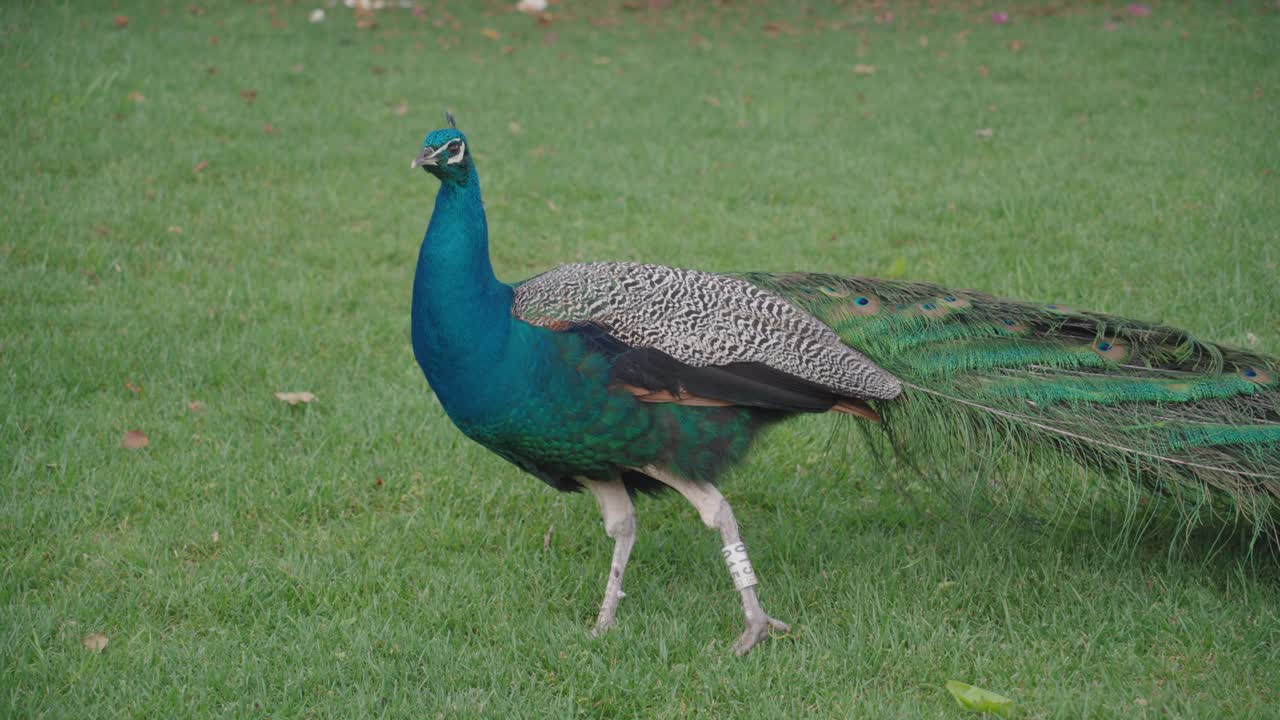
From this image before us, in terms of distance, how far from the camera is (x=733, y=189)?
764 cm

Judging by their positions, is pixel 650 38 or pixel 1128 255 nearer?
pixel 1128 255

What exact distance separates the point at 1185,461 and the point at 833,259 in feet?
10.2

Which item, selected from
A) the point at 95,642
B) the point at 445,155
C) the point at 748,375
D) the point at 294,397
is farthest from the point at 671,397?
the point at 294,397

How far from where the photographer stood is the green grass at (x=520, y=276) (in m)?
3.41

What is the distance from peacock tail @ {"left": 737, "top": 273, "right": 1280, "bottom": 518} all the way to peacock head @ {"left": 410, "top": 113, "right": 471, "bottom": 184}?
45.1 inches

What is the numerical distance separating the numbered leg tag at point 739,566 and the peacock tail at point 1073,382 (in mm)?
685

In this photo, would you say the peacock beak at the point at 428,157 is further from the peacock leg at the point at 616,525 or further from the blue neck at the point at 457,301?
the peacock leg at the point at 616,525

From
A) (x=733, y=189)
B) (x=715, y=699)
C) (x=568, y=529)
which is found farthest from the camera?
(x=733, y=189)

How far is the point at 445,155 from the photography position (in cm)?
330

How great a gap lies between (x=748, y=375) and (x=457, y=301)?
912 mm

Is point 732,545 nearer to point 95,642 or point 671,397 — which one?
point 671,397

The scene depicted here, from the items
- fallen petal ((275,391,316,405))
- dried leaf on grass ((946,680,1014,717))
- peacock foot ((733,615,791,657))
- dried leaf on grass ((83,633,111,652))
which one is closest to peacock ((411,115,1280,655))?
peacock foot ((733,615,791,657))

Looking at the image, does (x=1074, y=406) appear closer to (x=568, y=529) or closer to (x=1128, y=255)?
(x=568, y=529)

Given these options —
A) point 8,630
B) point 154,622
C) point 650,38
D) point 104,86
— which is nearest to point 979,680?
point 154,622
